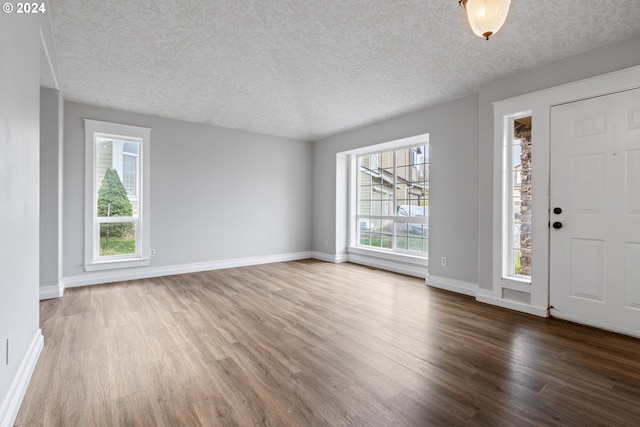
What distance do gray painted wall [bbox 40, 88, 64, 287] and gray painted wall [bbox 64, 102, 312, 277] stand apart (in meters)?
0.49

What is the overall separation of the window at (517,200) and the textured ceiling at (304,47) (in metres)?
0.69

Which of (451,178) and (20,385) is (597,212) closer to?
(451,178)

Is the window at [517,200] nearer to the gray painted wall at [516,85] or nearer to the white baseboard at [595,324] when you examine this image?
the gray painted wall at [516,85]

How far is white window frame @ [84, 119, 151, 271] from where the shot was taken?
14.1ft

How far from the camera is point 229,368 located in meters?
2.06

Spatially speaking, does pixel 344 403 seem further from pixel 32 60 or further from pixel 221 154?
pixel 221 154

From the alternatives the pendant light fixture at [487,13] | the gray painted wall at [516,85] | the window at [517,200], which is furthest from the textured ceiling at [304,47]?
the window at [517,200]

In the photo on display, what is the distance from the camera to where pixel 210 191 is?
5352 mm

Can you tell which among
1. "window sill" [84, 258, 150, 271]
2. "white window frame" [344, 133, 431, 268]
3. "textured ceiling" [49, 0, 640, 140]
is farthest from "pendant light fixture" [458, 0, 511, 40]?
"window sill" [84, 258, 150, 271]

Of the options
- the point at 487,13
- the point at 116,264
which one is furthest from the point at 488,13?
the point at 116,264

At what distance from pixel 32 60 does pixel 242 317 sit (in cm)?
260

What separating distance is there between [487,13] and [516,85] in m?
1.92

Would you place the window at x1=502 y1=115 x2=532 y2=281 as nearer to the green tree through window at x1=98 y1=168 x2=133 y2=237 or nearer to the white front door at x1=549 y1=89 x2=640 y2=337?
the white front door at x1=549 y1=89 x2=640 y2=337

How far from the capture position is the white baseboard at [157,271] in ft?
13.9
